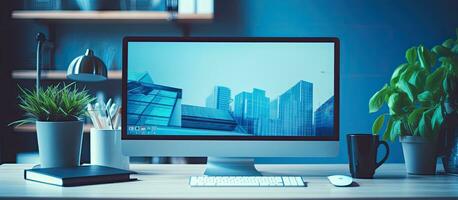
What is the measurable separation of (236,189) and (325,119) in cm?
40

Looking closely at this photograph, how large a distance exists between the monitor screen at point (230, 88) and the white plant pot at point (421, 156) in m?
0.26

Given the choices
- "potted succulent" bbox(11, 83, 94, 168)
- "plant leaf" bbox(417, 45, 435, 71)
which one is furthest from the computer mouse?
"potted succulent" bbox(11, 83, 94, 168)

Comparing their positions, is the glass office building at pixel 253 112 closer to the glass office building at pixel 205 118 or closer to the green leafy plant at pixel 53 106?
the glass office building at pixel 205 118

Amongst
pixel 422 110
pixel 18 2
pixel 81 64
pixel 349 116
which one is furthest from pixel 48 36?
pixel 422 110

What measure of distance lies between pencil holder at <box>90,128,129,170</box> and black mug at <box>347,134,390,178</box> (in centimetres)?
66

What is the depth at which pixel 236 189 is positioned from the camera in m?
1.16

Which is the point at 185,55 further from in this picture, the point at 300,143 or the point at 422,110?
the point at 422,110

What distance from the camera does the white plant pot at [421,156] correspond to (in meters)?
1.47

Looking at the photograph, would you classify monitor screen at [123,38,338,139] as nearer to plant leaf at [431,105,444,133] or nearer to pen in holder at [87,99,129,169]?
pen in holder at [87,99,129,169]

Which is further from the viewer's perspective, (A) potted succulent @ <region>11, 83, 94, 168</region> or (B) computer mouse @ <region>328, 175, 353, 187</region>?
(A) potted succulent @ <region>11, 83, 94, 168</region>

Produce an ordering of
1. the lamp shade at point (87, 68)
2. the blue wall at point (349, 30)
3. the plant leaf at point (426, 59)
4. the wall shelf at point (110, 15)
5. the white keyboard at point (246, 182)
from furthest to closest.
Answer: the blue wall at point (349, 30) → the wall shelf at point (110, 15) → the lamp shade at point (87, 68) → the plant leaf at point (426, 59) → the white keyboard at point (246, 182)

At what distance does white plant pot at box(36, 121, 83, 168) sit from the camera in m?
1.42

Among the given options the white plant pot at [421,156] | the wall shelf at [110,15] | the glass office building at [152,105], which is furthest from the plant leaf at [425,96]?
the wall shelf at [110,15]

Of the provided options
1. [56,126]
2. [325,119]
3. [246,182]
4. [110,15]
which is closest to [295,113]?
[325,119]
